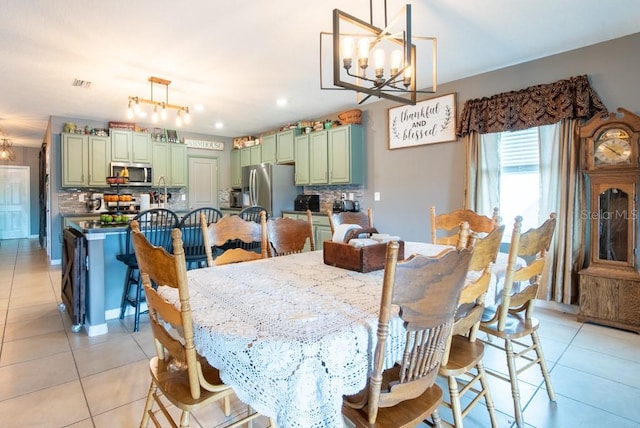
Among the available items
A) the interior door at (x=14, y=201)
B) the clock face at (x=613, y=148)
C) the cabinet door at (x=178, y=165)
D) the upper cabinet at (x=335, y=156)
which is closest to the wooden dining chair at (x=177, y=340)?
the clock face at (x=613, y=148)

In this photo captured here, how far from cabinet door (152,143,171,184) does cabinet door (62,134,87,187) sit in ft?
3.38

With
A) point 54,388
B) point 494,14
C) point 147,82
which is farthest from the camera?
point 147,82

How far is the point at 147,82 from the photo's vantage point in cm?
393

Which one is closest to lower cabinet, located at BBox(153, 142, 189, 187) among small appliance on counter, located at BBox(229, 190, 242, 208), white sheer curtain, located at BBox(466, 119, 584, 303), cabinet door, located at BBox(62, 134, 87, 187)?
small appliance on counter, located at BBox(229, 190, 242, 208)

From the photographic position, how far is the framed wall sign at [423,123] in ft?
13.2

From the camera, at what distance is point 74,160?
542 centimetres

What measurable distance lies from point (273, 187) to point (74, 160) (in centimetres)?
315

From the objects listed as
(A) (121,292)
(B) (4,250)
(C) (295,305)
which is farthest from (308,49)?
(B) (4,250)

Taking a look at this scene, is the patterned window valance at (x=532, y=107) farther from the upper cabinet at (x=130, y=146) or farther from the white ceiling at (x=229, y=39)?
the upper cabinet at (x=130, y=146)

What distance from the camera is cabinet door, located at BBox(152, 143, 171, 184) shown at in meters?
6.18

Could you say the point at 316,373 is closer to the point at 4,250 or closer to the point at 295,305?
the point at 295,305

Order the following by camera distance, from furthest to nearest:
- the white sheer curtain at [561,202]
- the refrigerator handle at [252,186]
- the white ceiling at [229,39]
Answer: the refrigerator handle at [252,186], the white sheer curtain at [561,202], the white ceiling at [229,39]

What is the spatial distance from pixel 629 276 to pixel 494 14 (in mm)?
2354

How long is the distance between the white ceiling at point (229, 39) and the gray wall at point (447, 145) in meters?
0.12
